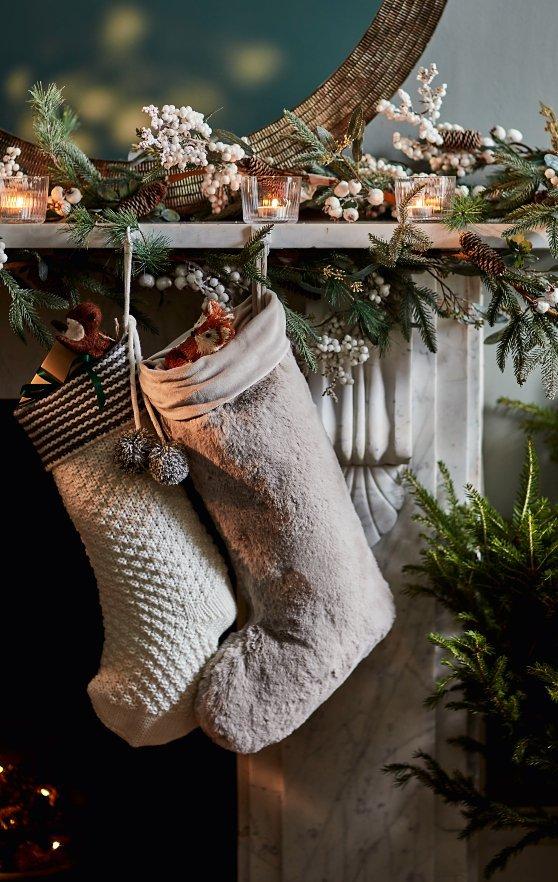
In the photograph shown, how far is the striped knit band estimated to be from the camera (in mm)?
1321

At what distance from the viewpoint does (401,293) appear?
4.80 feet

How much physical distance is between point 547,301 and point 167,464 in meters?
0.57

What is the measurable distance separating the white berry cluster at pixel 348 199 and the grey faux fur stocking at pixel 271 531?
160mm

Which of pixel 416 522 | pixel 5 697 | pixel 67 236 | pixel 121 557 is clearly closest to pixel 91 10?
pixel 67 236

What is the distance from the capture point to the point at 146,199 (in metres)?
1.38

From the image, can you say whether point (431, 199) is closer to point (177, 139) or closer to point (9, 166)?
point (177, 139)

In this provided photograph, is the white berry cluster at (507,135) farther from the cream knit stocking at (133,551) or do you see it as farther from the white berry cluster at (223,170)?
the cream knit stocking at (133,551)

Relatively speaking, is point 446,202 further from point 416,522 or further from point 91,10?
point 91,10

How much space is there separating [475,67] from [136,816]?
57.0 inches

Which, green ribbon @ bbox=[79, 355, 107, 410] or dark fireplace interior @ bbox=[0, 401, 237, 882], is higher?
green ribbon @ bbox=[79, 355, 107, 410]

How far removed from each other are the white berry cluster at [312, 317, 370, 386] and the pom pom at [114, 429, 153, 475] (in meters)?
0.31

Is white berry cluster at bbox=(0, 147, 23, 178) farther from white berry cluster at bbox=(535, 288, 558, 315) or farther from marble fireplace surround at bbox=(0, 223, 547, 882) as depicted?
white berry cluster at bbox=(535, 288, 558, 315)

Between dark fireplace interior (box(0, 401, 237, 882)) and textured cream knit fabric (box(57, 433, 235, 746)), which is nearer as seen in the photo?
textured cream knit fabric (box(57, 433, 235, 746))

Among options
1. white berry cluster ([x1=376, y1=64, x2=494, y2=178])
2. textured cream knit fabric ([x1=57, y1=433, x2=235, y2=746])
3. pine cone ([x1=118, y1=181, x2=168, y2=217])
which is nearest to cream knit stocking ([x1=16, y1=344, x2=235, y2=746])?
textured cream knit fabric ([x1=57, y1=433, x2=235, y2=746])
